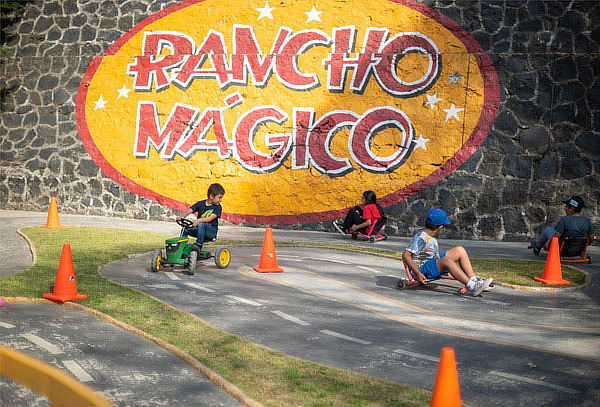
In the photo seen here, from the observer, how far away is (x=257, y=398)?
203 inches

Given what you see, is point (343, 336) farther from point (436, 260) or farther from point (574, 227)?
point (574, 227)

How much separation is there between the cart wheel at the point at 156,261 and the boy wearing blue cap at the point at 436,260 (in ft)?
11.7

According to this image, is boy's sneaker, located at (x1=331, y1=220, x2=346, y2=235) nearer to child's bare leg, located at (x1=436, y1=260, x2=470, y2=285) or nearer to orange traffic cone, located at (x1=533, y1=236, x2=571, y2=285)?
orange traffic cone, located at (x1=533, y1=236, x2=571, y2=285)

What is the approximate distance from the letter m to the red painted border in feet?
3.44

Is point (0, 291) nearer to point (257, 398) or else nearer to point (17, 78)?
point (257, 398)

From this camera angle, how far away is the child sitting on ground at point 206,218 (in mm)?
11016

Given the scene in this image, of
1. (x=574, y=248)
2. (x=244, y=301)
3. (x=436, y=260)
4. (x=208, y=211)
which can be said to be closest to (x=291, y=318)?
(x=244, y=301)

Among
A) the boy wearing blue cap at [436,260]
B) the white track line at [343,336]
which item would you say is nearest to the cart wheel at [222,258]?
the boy wearing blue cap at [436,260]

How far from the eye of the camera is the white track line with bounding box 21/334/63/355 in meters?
6.21

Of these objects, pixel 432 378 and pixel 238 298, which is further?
pixel 238 298

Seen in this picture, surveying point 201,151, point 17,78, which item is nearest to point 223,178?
point 201,151

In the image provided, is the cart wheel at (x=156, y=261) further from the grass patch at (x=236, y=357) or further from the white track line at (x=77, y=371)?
the white track line at (x=77, y=371)

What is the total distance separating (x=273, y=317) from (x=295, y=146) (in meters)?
10.5

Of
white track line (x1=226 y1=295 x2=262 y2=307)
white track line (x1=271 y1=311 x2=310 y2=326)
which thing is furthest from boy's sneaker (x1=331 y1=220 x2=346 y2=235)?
white track line (x1=271 y1=311 x2=310 y2=326)
